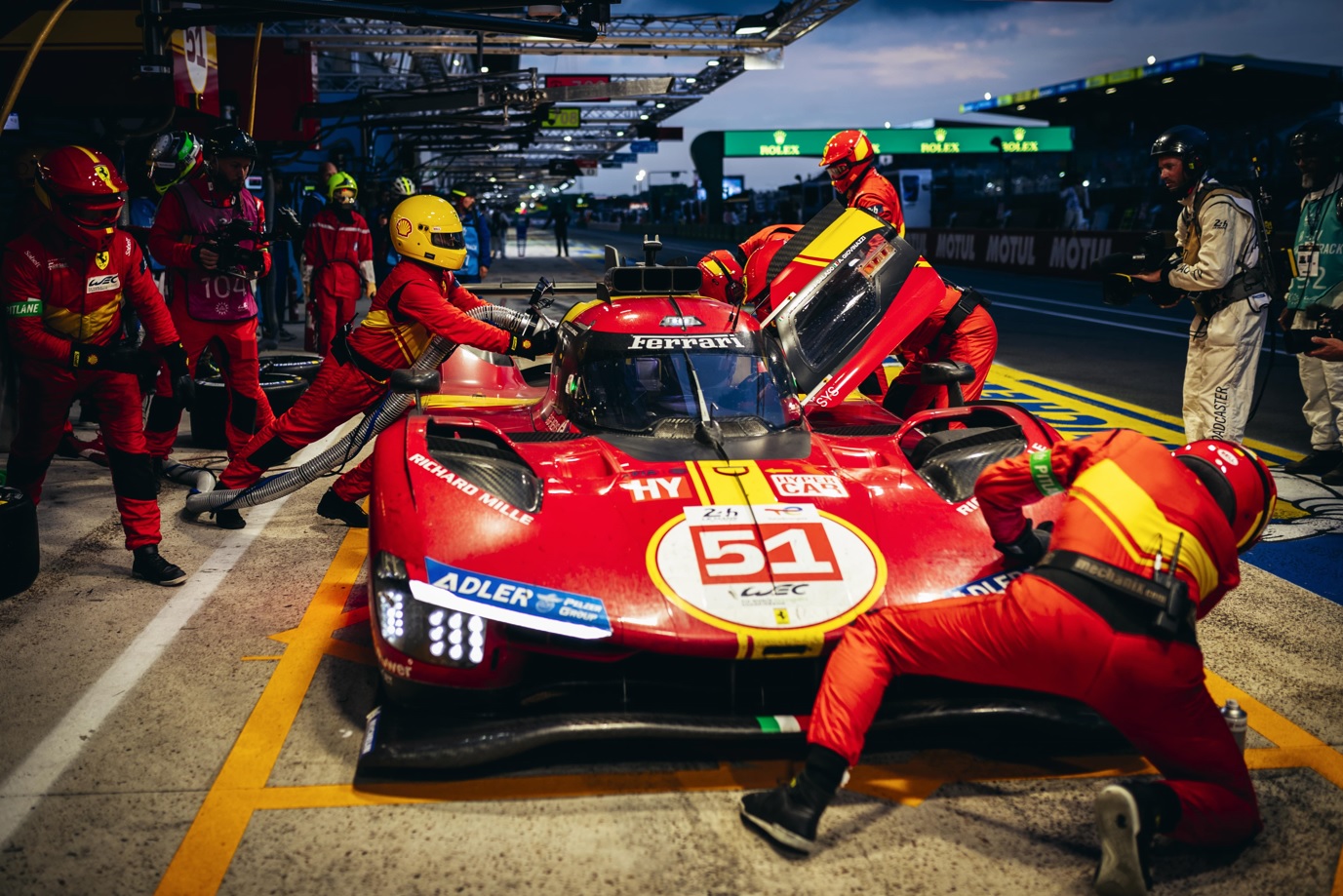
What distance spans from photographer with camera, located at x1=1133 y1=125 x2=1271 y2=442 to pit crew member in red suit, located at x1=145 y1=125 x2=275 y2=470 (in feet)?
17.8

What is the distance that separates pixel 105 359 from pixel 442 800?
10.2 ft

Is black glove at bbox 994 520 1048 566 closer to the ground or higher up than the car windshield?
closer to the ground

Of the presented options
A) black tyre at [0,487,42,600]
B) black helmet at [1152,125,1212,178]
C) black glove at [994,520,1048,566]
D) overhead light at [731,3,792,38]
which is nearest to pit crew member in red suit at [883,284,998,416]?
black helmet at [1152,125,1212,178]

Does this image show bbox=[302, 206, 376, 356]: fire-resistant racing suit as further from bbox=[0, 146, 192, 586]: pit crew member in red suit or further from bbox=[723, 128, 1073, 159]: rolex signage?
bbox=[723, 128, 1073, 159]: rolex signage

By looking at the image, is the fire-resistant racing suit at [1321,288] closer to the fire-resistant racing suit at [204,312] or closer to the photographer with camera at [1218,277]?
the photographer with camera at [1218,277]

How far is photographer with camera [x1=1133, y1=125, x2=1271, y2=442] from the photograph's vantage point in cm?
652

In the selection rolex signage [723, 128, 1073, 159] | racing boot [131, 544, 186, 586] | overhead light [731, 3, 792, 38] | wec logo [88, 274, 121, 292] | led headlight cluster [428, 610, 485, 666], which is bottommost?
racing boot [131, 544, 186, 586]

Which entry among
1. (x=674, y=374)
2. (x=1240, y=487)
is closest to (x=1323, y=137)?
(x=674, y=374)

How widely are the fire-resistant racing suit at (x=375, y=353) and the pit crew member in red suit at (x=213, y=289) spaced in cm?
71

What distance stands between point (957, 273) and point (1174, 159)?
2205 cm

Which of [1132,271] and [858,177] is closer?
[1132,271]

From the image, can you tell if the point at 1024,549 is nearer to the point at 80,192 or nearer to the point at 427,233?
the point at 427,233

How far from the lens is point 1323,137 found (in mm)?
6930

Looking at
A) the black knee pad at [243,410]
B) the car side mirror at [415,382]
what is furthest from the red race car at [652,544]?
the black knee pad at [243,410]
